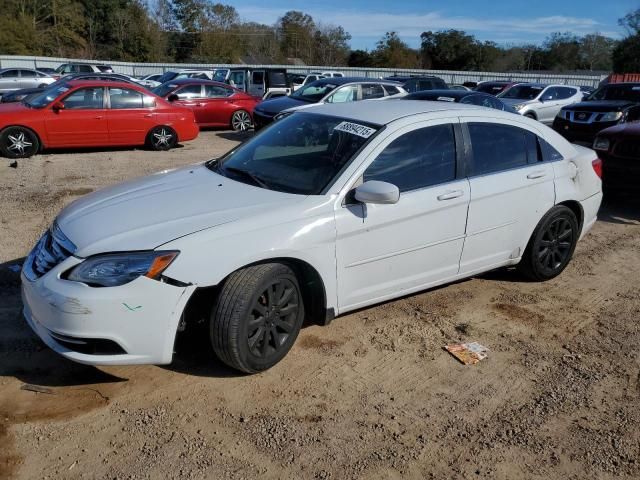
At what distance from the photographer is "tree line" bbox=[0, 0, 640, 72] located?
56.7 metres

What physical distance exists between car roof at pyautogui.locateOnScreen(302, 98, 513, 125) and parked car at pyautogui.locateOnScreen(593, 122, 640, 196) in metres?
3.90

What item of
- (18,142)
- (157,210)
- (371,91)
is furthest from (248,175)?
(371,91)

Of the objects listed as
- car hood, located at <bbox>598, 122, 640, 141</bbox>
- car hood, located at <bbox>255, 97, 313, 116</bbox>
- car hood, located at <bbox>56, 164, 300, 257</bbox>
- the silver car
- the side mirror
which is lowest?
car hood, located at <bbox>56, 164, 300, 257</bbox>

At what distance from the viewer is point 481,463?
296 cm

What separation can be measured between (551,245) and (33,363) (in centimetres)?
428

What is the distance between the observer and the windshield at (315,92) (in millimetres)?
14359

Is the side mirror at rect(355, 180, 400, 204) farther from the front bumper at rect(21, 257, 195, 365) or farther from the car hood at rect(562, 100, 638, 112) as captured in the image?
the car hood at rect(562, 100, 638, 112)

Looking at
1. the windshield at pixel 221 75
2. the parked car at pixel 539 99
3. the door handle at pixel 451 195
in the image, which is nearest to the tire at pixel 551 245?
the door handle at pixel 451 195

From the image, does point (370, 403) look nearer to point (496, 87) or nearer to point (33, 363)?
point (33, 363)

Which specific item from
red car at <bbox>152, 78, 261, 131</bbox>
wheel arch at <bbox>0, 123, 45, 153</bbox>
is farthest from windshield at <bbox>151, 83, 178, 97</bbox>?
wheel arch at <bbox>0, 123, 45, 153</bbox>

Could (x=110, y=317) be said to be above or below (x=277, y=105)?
below

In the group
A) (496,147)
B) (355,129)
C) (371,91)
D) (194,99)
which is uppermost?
(371,91)

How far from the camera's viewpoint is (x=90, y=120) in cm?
1138

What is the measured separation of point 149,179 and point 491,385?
2880 millimetres
